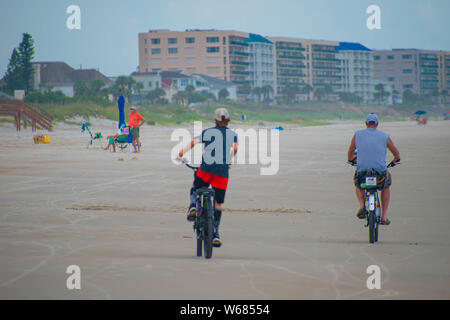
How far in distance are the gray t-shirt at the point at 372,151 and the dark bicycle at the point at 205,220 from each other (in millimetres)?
2161

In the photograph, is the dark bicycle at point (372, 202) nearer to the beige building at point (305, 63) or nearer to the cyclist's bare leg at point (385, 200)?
the cyclist's bare leg at point (385, 200)

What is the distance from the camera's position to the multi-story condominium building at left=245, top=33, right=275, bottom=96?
170 m

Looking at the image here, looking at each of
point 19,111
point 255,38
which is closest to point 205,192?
point 19,111

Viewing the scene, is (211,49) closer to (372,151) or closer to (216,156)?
(372,151)

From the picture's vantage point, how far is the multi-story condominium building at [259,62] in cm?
17050

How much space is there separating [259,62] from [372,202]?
166 metres

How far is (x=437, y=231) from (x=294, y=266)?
3.08 m

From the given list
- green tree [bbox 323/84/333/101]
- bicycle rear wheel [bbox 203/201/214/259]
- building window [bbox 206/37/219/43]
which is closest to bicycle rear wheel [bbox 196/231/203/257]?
bicycle rear wheel [bbox 203/201/214/259]

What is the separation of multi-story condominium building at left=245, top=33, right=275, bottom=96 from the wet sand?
6133 inches

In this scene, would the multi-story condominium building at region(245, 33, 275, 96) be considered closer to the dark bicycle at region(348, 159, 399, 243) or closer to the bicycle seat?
the dark bicycle at region(348, 159, 399, 243)

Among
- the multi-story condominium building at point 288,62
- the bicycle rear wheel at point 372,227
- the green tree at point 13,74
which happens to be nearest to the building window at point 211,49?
the multi-story condominium building at point 288,62

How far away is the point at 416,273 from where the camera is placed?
6590 mm

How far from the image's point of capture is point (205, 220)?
734cm
